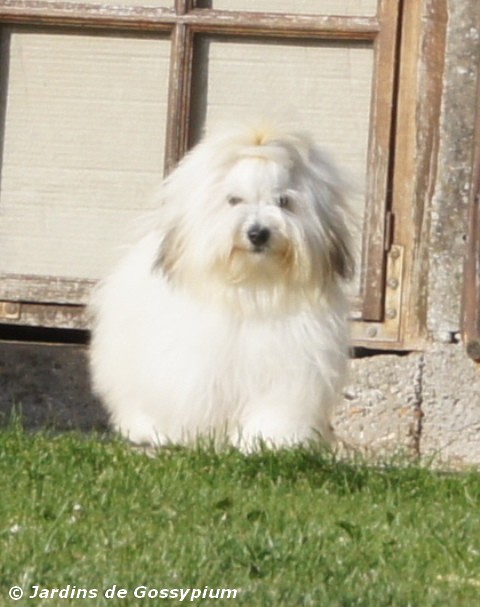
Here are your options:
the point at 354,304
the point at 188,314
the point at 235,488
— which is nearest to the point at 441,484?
the point at 235,488

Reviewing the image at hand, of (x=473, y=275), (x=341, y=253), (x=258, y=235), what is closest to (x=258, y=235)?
(x=258, y=235)

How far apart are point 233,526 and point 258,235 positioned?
5.86ft

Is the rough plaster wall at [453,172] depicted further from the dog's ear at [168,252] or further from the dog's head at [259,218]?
the dog's ear at [168,252]

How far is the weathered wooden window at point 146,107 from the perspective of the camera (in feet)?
30.2

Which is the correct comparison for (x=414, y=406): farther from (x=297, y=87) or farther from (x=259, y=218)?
(x=259, y=218)

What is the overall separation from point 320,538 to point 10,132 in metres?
3.93

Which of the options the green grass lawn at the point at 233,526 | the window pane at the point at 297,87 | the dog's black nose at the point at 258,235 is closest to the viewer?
the green grass lawn at the point at 233,526

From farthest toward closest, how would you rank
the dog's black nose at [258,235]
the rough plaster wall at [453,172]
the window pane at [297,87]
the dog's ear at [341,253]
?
the window pane at [297,87]
the rough plaster wall at [453,172]
the dog's ear at [341,253]
the dog's black nose at [258,235]

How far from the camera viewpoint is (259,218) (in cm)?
788

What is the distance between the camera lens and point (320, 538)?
244 inches

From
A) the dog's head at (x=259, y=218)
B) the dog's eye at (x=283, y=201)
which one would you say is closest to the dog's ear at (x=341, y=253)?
the dog's head at (x=259, y=218)

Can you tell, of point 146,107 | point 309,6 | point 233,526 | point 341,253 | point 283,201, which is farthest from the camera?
point 146,107

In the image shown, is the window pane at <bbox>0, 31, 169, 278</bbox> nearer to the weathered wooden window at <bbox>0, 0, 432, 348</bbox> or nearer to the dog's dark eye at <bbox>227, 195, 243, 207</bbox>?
the weathered wooden window at <bbox>0, 0, 432, 348</bbox>

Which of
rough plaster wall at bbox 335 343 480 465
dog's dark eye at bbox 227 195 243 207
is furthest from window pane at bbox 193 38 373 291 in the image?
dog's dark eye at bbox 227 195 243 207
